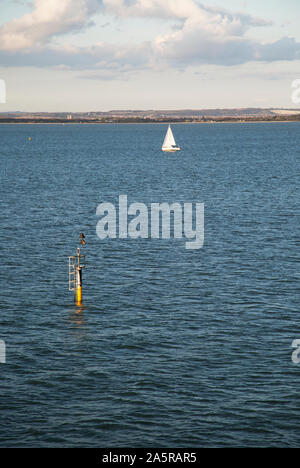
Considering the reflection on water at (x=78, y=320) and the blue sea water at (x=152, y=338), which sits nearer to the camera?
the blue sea water at (x=152, y=338)

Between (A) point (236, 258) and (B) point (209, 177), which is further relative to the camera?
(B) point (209, 177)

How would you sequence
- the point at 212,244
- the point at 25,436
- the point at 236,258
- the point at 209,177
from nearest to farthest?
the point at 25,436
the point at 236,258
the point at 212,244
the point at 209,177

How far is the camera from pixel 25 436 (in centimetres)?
3095

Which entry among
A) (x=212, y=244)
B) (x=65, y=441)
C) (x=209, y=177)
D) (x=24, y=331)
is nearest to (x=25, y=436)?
(x=65, y=441)

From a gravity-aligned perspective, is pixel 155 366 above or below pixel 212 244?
below

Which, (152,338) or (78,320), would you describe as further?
(78,320)

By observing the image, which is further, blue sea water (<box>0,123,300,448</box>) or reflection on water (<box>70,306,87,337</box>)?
reflection on water (<box>70,306,87,337</box>)

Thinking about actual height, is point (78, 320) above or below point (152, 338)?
above
